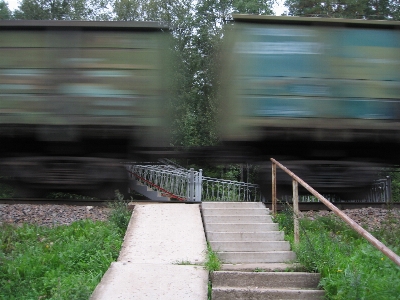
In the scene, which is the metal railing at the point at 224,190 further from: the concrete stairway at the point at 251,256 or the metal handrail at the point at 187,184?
the concrete stairway at the point at 251,256

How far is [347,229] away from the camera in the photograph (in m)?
8.14

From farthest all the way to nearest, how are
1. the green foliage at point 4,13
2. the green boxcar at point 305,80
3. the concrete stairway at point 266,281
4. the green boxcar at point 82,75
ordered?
the concrete stairway at point 266,281 → the green foliage at point 4,13 → the green boxcar at point 305,80 → the green boxcar at point 82,75

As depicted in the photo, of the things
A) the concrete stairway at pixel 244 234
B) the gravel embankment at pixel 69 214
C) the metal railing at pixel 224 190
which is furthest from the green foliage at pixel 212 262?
the metal railing at pixel 224 190

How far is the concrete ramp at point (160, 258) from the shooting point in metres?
5.13

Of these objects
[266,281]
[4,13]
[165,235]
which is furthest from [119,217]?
[4,13]

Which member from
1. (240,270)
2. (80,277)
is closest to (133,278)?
(80,277)

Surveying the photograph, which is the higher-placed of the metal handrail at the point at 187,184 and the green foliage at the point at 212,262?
the metal handrail at the point at 187,184

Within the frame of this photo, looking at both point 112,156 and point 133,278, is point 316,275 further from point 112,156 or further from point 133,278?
point 112,156

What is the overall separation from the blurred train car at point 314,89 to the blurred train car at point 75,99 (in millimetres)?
729

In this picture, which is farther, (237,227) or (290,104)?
(237,227)

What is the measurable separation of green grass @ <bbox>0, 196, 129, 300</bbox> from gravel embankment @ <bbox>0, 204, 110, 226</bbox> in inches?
20.7

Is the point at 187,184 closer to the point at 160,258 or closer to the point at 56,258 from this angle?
the point at 160,258

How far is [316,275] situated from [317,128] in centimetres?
240

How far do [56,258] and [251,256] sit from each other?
2.90 m
